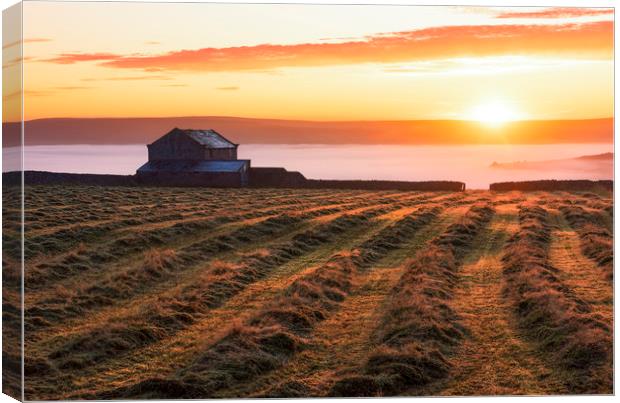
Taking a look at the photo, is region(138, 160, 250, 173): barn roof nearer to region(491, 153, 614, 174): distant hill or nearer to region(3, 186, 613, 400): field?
region(3, 186, 613, 400): field

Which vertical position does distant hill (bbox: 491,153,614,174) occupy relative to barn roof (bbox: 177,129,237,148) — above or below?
below

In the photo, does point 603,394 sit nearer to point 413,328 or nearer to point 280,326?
point 413,328

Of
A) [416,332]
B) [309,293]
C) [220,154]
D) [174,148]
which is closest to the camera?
[416,332]

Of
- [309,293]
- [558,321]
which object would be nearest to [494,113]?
[558,321]

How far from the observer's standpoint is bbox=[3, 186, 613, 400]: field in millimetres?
13461

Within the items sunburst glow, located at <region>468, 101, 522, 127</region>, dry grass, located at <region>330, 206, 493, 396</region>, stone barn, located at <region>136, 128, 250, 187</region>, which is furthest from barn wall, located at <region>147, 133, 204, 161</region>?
sunburst glow, located at <region>468, 101, 522, 127</region>

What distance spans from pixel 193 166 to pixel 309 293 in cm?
513

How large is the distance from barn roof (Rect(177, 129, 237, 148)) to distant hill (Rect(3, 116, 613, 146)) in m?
0.16

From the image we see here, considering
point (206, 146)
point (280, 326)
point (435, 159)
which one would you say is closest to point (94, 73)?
point (206, 146)

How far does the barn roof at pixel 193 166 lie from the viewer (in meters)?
17.5

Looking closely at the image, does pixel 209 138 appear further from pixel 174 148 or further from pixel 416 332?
pixel 416 332

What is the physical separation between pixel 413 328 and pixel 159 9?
5775 mm

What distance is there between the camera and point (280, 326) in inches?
568

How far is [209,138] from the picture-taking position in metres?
16.9
